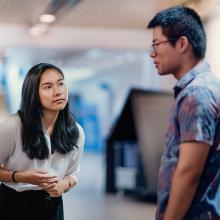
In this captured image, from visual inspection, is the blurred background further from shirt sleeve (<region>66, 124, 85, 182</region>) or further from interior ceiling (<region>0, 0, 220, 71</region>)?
shirt sleeve (<region>66, 124, 85, 182</region>)

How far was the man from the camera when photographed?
4.96ft

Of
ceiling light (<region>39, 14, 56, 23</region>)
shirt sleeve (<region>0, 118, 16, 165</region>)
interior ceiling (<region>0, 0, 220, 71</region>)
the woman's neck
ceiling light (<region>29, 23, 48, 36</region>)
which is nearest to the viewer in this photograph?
shirt sleeve (<region>0, 118, 16, 165</region>)

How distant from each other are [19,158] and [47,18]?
13.2 ft

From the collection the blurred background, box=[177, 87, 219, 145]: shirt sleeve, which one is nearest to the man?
box=[177, 87, 219, 145]: shirt sleeve

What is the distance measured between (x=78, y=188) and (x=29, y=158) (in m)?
5.05

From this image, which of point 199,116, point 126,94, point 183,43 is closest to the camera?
point 199,116

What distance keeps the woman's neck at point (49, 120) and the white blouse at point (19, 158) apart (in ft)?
0.14

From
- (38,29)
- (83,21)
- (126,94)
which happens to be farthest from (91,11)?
(126,94)

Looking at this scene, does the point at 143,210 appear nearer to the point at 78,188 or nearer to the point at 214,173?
the point at 78,188

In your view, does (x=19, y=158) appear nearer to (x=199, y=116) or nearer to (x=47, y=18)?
(x=199, y=116)

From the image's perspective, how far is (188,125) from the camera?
59.8 inches

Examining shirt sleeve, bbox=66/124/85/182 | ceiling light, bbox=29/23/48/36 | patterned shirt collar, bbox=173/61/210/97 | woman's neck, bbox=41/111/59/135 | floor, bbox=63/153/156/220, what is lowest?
floor, bbox=63/153/156/220

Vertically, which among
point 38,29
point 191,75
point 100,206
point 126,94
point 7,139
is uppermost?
point 38,29

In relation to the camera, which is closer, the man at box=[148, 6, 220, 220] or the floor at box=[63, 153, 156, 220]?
the man at box=[148, 6, 220, 220]
